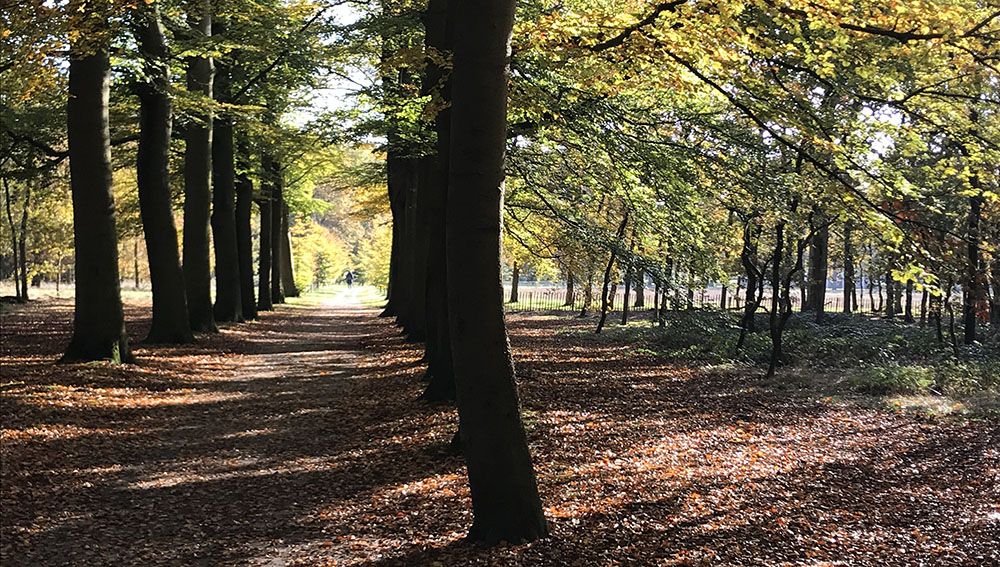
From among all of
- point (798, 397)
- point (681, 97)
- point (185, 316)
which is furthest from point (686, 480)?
point (185, 316)

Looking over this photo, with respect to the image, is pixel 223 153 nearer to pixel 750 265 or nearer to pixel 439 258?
pixel 439 258

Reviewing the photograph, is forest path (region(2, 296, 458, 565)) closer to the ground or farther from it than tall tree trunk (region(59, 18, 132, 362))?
closer to the ground

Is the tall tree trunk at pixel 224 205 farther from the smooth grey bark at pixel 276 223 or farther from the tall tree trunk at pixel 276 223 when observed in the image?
the tall tree trunk at pixel 276 223

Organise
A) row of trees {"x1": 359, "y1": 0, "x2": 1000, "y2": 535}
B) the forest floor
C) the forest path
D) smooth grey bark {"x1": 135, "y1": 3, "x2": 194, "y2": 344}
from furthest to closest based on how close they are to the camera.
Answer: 1. smooth grey bark {"x1": 135, "y1": 3, "x2": 194, "y2": 344}
2. the forest path
3. the forest floor
4. row of trees {"x1": 359, "y1": 0, "x2": 1000, "y2": 535}

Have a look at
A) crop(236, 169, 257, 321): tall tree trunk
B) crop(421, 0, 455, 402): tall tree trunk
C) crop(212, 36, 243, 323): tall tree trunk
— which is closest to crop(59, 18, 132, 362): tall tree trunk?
crop(421, 0, 455, 402): tall tree trunk

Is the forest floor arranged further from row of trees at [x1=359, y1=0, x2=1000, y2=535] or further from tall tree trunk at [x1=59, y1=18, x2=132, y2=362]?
row of trees at [x1=359, y1=0, x2=1000, y2=535]

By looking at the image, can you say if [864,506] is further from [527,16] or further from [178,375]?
[178,375]

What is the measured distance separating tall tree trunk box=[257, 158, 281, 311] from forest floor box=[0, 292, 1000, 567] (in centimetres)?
1474

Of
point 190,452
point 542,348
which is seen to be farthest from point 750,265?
point 190,452

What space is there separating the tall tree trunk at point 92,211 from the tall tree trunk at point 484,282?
9246 millimetres

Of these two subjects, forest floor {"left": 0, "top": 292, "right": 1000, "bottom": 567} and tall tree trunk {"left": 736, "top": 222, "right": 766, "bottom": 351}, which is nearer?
forest floor {"left": 0, "top": 292, "right": 1000, "bottom": 567}

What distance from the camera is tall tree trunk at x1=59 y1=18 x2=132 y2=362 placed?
462 inches

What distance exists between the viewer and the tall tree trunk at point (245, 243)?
81.5 ft

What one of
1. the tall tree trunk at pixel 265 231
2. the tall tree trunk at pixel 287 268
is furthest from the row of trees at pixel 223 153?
the tall tree trunk at pixel 287 268
